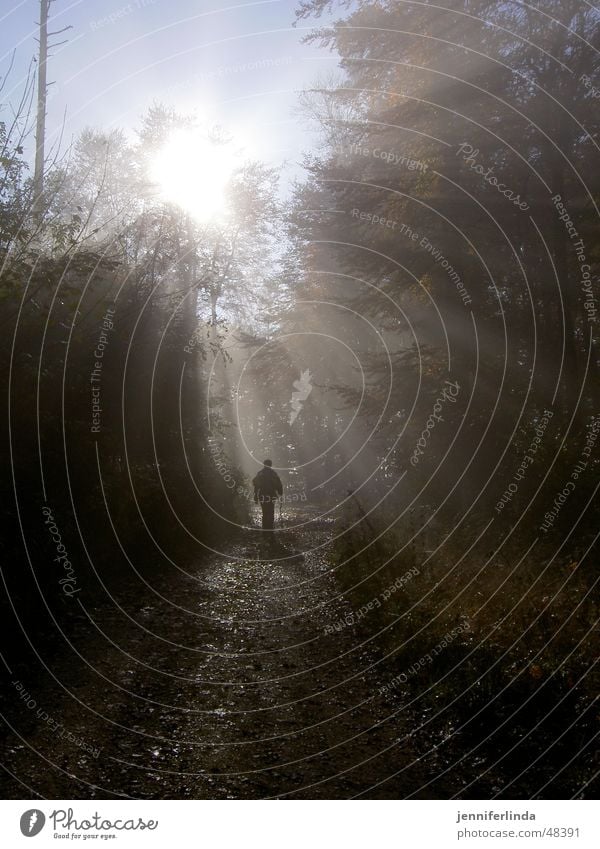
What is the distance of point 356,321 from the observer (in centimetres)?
2617

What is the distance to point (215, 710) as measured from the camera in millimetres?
→ 7133

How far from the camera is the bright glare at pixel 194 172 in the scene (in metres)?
25.5

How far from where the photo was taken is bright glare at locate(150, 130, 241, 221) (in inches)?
1006

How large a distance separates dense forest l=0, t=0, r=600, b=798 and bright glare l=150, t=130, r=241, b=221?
308 inches

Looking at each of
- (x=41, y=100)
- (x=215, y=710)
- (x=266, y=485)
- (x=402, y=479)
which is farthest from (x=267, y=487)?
(x=215, y=710)

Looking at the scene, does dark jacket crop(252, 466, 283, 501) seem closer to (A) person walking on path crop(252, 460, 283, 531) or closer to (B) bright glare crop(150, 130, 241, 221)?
(A) person walking on path crop(252, 460, 283, 531)

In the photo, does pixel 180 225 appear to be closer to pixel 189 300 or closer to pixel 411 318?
pixel 189 300

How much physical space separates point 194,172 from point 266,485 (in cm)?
1464

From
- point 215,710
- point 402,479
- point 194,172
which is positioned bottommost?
point 215,710

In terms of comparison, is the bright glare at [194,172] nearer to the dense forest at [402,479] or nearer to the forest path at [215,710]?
the dense forest at [402,479]

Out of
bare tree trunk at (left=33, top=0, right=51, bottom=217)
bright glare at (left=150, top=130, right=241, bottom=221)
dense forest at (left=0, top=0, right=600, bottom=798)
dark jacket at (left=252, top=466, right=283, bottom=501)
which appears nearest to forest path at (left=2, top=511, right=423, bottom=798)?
dense forest at (left=0, top=0, right=600, bottom=798)

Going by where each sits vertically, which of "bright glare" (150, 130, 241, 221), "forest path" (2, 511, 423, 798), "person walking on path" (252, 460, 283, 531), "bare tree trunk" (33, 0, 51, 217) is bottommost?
"forest path" (2, 511, 423, 798)

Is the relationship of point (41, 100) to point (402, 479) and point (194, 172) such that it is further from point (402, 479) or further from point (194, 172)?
point (402, 479)

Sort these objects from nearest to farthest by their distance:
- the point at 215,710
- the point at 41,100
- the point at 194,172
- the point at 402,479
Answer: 1. the point at 215,710
2. the point at 41,100
3. the point at 402,479
4. the point at 194,172
